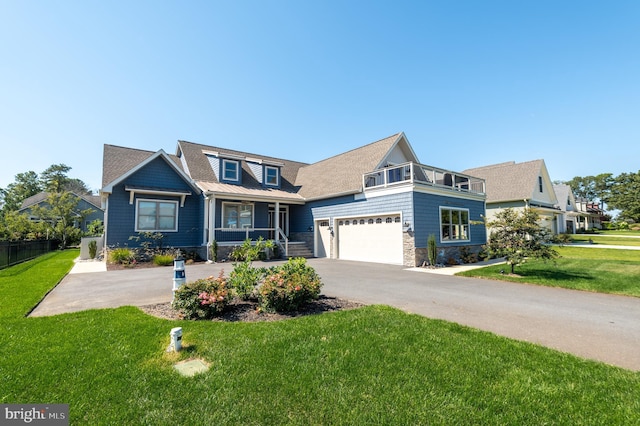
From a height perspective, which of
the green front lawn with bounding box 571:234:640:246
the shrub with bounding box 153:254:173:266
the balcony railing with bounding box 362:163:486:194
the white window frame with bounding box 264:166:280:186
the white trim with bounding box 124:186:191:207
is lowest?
the shrub with bounding box 153:254:173:266

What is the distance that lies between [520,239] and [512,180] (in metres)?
17.6

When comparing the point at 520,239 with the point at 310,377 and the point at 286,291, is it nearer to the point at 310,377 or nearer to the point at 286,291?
the point at 286,291

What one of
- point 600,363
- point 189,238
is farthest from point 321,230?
point 600,363

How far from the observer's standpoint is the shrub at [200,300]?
522 centimetres

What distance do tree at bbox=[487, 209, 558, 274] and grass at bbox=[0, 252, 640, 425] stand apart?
297 inches

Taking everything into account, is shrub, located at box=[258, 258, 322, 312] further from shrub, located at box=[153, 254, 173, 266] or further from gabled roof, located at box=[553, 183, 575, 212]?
gabled roof, located at box=[553, 183, 575, 212]

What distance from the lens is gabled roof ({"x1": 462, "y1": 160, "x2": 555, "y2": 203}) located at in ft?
76.0

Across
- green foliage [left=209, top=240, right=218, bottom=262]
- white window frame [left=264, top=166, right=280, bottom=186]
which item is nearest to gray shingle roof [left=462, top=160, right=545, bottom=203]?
white window frame [left=264, top=166, right=280, bottom=186]

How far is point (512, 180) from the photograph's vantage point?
81.1 ft

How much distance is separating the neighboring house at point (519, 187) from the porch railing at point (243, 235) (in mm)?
16215

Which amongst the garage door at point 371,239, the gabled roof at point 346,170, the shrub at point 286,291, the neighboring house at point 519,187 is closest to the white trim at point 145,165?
the gabled roof at point 346,170

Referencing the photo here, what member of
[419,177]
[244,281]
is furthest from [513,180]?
[244,281]

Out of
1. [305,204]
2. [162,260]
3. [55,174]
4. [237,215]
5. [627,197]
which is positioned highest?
[55,174]

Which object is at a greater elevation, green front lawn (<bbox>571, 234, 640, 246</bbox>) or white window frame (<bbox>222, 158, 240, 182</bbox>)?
white window frame (<bbox>222, 158, 240, 182</bbox>)
